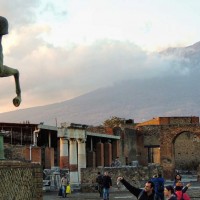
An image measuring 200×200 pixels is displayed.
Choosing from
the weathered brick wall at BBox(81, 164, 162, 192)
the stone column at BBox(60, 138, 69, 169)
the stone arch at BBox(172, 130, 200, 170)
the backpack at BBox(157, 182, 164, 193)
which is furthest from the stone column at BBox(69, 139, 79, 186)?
the stone arch at BBox(172, 130, 200, 170)

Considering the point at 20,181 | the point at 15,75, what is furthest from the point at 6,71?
the point at 20,181

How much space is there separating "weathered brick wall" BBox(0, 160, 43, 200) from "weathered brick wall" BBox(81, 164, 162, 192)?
19.3 m

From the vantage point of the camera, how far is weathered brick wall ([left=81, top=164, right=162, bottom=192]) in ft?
89.0

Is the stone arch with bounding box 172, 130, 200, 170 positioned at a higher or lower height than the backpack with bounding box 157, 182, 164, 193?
higher

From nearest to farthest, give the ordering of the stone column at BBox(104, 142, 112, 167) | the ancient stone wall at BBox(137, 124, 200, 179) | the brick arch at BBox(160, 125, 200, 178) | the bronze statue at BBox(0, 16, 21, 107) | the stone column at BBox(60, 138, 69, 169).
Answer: the bronze statue at BBox(0, 16, 21, 107) < the stone column at BBox(60, 138, 69, 169) < the stone column at BBox(104, 142, 112, 167) < the brick arch at BBox(160, 125, 200, 178) < the ancient stone wall at BBox(137, 124, 200, 179)

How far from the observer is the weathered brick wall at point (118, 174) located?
27141 millimetres

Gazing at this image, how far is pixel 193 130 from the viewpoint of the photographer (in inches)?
1925

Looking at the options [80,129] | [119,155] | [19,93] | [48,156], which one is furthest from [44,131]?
[19,93]

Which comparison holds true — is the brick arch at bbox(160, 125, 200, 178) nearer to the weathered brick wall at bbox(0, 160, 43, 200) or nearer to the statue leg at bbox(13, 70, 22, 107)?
the statue leg at bbox(13, 70, 22, 107)

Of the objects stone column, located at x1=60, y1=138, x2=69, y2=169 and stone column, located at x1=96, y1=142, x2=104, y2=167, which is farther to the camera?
stone column, located at x1=96, y1=142, x2=104, y2=167

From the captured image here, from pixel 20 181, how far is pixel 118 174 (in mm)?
20443

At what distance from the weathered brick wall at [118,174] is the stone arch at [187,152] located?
26746 millimetres

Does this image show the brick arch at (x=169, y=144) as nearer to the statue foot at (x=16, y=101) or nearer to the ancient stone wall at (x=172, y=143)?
the ancient stone wall at (x=172, y=143)

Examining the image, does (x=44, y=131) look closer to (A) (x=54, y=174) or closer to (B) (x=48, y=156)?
(B) (x=48, y=156)
